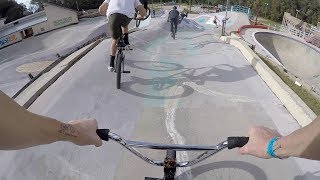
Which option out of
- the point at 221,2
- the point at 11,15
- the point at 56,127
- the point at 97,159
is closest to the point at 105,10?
the point at 97,159

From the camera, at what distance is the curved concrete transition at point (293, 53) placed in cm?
2231

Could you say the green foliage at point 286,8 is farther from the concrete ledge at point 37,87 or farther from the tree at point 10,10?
the concrete ledge at point 37,87

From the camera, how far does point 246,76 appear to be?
720 cm

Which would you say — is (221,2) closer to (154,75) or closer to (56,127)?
(154,75)

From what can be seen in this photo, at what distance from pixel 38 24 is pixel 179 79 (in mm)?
37870

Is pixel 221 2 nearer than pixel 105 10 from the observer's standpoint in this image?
No

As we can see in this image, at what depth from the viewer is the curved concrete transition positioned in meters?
22.3

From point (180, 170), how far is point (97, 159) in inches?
42.4

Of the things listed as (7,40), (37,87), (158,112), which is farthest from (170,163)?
(7,40)

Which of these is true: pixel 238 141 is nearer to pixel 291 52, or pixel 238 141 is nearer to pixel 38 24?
pixel 291 52

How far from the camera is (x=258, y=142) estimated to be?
187 centimetres

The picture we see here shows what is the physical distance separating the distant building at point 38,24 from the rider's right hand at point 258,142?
37.2m

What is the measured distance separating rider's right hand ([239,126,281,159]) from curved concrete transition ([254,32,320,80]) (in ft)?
68.4

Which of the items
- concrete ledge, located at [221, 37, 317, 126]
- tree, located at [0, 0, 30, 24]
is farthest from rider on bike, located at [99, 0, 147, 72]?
tree, located at [0, 0, 30, 24]
